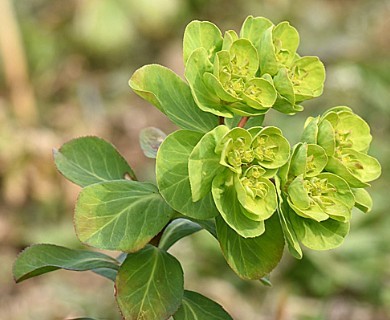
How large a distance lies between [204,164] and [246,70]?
0.17 meters

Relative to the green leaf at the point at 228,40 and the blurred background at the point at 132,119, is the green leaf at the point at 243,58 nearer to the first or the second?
the green leaf at the point at 228,40

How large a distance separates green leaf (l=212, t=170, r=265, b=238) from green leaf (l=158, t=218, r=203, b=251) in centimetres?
22

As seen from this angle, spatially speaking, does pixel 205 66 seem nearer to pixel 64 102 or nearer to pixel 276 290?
pixel 276 290

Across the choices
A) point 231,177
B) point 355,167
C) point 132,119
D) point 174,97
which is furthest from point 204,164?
point 132,119

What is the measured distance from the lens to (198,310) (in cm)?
117

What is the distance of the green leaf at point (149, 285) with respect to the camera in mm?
1077

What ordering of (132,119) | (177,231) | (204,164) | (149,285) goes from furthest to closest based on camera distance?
(132,119)
(177,231)
(149,285)
(204,164)

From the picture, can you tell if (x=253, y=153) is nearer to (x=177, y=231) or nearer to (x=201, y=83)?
(x=201, y=83)

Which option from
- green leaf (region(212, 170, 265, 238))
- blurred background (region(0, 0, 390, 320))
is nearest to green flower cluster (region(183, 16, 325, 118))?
green leaf (region(212, 170, 265, 238))

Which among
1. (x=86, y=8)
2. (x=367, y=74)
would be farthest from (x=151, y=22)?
(x=367, y=74)

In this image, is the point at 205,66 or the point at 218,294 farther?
the point at 218,294

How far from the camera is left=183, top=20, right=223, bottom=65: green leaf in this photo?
1.11 m

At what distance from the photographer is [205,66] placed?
3.56ft

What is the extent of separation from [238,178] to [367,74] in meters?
2.95
